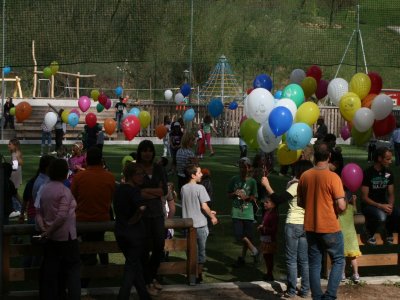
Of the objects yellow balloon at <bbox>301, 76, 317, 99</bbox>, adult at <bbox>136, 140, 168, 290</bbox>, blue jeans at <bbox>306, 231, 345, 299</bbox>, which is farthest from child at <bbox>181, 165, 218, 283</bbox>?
yellow balloon at <bbox>301, 76, 317, 99</bbox>

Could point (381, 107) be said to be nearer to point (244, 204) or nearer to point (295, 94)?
point (295, 94)

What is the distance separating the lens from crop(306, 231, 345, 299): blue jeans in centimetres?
885

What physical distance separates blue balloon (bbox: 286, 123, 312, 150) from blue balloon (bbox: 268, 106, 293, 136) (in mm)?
112

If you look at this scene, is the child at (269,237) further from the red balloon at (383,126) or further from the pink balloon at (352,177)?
the red balloon at (383,126)

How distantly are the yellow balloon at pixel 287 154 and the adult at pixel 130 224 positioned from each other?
221 inches

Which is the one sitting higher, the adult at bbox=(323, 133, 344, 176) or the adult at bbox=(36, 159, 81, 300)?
the adult at bbox=(323, 133, 344, 176)

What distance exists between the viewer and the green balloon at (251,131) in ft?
47.6

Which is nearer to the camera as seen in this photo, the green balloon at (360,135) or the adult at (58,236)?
the adult at (58,236)

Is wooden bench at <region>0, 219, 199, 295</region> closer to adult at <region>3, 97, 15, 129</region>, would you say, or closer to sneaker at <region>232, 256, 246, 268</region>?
sneaker at <region>232, 256, 246, 268</region>

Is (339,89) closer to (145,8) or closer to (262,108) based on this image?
(262,108)

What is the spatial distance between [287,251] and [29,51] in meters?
32.4

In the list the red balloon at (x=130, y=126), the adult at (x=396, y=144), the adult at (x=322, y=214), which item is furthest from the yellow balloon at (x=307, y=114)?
the adult at (x=396, y=144)

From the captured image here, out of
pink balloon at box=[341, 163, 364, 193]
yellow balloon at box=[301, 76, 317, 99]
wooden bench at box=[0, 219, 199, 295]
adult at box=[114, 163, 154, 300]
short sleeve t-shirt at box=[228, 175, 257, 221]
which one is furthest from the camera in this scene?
yellow balloon at box=[301, 76, 317, 99]

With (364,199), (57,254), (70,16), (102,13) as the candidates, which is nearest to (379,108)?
(364,199)
